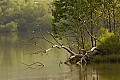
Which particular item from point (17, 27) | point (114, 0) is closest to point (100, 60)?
point (114, 0)

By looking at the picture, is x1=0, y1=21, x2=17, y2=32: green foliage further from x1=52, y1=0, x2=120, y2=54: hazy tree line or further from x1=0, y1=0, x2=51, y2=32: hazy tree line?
x1=52, y1=0, x2=120, y2=54: hazy tree line

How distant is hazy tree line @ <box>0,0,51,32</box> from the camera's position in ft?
490

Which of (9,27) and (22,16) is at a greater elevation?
(22,16)

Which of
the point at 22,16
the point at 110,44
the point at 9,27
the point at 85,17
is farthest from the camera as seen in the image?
the point at 22,16

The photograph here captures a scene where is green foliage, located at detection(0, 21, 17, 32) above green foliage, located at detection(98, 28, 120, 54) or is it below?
above

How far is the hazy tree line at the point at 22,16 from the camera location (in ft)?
490

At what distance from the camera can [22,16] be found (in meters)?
154

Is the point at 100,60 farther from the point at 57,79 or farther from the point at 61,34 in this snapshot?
the point at 57,79

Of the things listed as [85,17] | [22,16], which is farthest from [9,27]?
[85,17]

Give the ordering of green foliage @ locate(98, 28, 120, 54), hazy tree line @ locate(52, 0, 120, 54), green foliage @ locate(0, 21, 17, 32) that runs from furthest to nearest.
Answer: green foliage @ locate(0, 21, 17, 32) < hazy tree line @ locate(52, 0, 120, 54) < green foliage @ locate(98, 28, 120, 54)

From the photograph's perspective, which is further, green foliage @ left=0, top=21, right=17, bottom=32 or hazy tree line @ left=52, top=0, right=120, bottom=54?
green foliage @ left=0, top=21, right=17, bottom=32

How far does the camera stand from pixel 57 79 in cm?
3198

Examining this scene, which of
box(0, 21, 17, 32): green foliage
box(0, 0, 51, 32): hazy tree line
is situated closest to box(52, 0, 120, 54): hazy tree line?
box(0, 0, 51, 32): hazy tree line

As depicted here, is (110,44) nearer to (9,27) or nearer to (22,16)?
(9,27)
